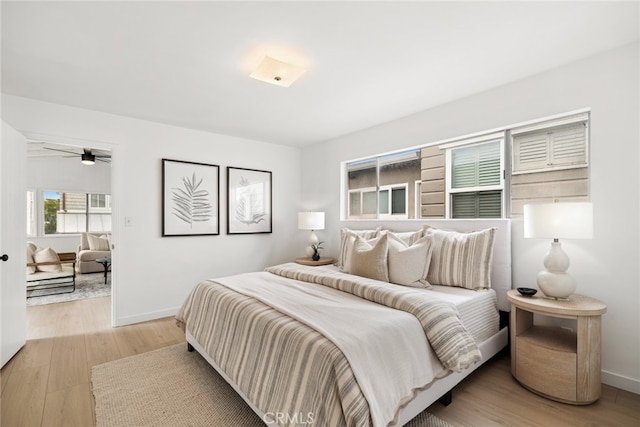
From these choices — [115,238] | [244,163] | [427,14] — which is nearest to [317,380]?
[427,14]

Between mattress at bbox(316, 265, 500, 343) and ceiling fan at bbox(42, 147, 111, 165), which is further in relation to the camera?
ceiling fan at bbox(42, 147, 111, 165)

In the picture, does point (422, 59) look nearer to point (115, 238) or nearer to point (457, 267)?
point (457, 267)

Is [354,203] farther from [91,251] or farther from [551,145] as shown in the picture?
[91,251]

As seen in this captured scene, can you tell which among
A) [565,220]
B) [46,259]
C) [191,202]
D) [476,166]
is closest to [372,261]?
[565,220]

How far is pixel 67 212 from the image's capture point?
23.2 feet

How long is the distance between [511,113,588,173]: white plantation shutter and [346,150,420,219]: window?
1.10m

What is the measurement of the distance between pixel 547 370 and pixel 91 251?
787 cm

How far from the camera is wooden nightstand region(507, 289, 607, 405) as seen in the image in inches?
73.8

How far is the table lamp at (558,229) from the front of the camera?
77.7 inches

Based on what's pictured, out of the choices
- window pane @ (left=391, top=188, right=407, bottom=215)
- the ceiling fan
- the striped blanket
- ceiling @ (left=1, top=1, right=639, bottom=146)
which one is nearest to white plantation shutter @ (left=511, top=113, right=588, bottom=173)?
ceiling @ (left=1, top=1, right=639, bottom=146)

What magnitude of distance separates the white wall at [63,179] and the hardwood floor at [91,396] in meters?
4.91

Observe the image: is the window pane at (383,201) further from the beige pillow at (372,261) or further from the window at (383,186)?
the beige pillow at (372,261)

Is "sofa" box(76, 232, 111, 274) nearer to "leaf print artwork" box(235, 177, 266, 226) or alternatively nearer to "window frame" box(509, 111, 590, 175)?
"leaf print artwork" box(235, 177, 266, 226)

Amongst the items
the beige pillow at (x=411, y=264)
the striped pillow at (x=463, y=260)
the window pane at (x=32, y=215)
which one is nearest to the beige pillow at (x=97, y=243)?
the window pane at (x=32, y=215)
